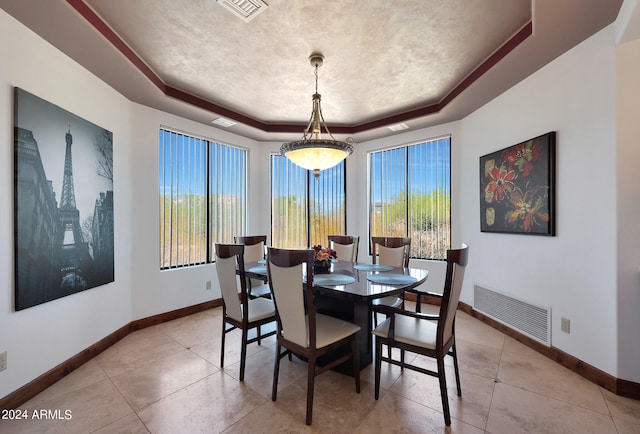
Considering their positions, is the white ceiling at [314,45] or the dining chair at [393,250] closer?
the white ceiling at [314,45]

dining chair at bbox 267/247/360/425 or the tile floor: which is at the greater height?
dining chair at bbox 267/247/360/425

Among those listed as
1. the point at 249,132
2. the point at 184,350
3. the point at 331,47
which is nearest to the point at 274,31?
the point at 331,47

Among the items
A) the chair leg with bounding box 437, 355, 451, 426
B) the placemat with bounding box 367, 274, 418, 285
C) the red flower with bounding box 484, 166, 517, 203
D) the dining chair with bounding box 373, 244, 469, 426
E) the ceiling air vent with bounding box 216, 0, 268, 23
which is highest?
the ceiling air vent with bounding box 216, 0, 268, 23

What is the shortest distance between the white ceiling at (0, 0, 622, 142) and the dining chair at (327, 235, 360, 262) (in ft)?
6.12

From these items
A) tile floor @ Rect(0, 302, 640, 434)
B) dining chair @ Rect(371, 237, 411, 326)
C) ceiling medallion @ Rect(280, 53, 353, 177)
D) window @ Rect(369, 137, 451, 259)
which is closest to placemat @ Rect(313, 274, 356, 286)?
tile floor @ Rect(0, 302, 640, 434)

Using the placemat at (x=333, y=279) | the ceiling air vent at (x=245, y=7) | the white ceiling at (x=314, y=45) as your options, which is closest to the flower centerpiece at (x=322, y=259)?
the placemat at (x=333, y=279)

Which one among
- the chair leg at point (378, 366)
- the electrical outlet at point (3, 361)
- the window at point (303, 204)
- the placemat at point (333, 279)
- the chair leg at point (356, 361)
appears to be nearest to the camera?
the electrical outlet at point (3, 361)

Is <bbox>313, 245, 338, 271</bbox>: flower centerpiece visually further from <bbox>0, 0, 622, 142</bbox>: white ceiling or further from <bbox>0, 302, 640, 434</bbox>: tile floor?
<bbox>0, 0, 622, 142</bbox>: white ceiling

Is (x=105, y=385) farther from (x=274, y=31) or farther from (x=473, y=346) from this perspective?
(x=473, y=346)

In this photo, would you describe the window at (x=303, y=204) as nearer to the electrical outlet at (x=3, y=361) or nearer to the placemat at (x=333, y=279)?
the placemat at (x=333, y=279)

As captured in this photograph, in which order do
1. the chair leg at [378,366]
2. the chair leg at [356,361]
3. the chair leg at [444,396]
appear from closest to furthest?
the chair leg at [444,396] < the chair leg at [378,366] < the chair leg at [356,361]

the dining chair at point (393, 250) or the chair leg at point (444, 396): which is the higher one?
the dining chair at point (393, 250)

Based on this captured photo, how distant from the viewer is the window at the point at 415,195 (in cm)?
421

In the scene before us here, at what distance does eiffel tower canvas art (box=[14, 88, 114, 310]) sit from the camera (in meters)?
1.99
